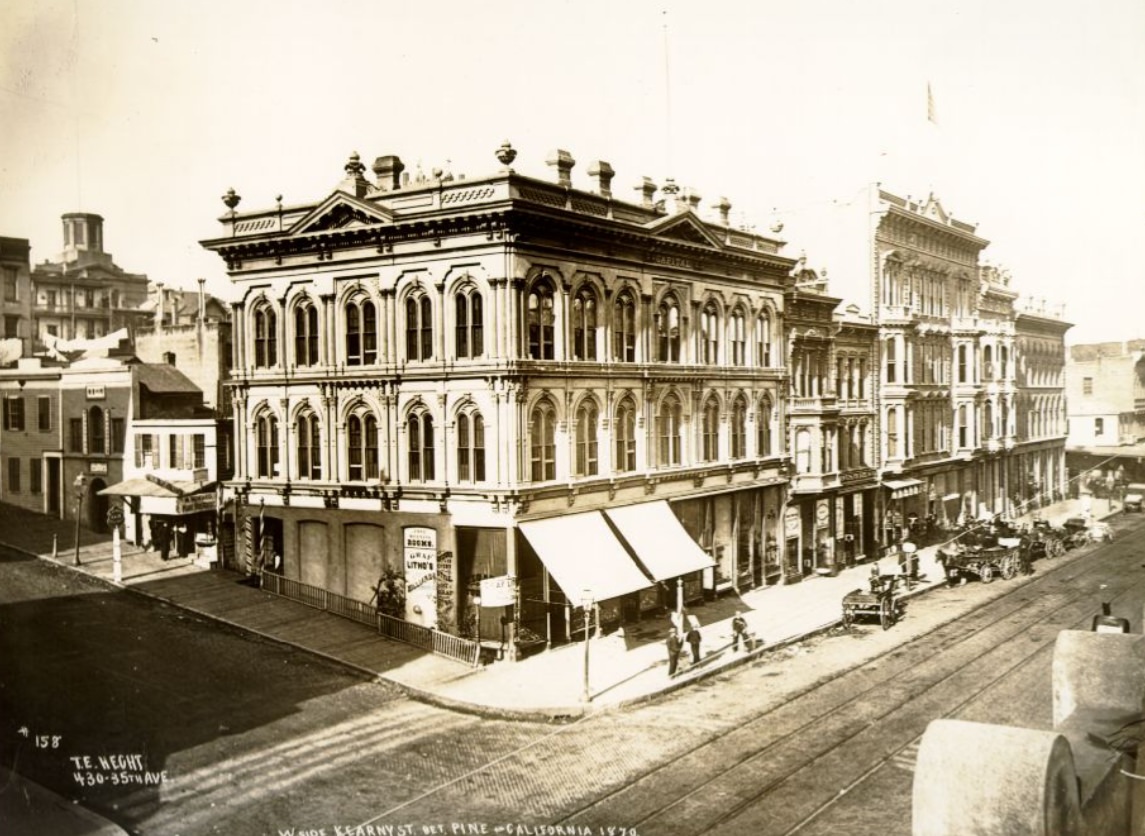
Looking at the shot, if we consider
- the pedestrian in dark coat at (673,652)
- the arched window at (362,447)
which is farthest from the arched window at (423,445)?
the pedestrian in dark coat at (673,652)

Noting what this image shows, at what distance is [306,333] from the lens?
92.2 feet

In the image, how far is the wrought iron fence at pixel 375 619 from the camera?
2444cm

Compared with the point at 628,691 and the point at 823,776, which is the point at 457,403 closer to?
the point at 628,691

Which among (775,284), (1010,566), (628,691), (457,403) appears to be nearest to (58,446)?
(457,403)

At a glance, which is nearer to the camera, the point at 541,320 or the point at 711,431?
the point at 541,320

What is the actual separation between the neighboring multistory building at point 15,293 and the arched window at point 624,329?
15920mm

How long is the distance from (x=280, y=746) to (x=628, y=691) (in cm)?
799

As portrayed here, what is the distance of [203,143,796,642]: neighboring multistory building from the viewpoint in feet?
84.2

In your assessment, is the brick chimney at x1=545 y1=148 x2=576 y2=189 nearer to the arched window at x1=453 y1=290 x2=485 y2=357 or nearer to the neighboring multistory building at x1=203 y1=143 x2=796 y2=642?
the neighboring multistory building at x1=203 y1=143 x2=796 y2=642

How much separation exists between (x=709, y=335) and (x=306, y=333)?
13990mm

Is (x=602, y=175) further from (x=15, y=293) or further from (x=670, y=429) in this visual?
(x=15, y=293)

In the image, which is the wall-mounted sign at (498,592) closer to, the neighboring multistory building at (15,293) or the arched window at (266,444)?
the arched window at (266,444)


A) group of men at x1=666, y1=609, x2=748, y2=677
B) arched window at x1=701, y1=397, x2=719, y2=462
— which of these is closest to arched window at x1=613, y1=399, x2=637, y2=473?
arched window at x1=701, y1=397, x2=719, y2=462

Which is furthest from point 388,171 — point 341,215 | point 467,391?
point 467,391
